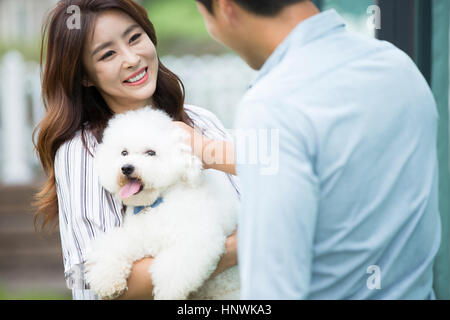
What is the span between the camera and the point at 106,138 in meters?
1.75

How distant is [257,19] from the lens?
1.10 m

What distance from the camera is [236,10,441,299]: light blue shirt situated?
0.96 m

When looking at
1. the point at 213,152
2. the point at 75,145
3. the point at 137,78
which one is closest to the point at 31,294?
the point at 75,145

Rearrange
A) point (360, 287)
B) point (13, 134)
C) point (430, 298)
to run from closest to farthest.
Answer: point (360, 287) < point (430, 298) < point (13, 134)

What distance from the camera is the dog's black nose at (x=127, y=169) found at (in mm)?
1639

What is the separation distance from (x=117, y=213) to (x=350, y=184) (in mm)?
926

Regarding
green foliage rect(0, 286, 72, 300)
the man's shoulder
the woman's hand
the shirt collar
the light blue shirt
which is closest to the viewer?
the light blue shirt

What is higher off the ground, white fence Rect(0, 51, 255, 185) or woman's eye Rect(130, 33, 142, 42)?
woman's eye Rect(130, 33, 142, 42)

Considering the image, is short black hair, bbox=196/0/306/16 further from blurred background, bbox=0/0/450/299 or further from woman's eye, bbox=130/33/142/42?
blurred background, bbox=0/0/450/299

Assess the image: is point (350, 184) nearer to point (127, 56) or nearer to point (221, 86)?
point (127, 56)

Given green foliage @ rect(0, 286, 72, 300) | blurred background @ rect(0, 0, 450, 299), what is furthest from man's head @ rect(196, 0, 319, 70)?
green foliage @ rect(0, 286, 72, 300)

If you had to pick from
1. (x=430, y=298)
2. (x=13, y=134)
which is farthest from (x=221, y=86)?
(x=430, y=298)

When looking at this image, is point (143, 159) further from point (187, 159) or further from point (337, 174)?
point (337, 174)

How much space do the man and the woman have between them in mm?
624
